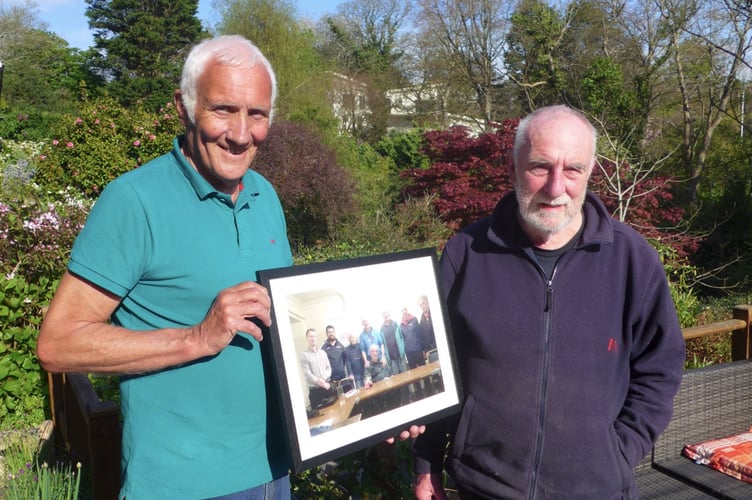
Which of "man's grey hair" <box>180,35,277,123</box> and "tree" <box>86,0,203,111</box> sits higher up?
"tree" <box>86,0,203,111</box>

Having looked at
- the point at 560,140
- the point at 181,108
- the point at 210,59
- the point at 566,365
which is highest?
the point at 210,59

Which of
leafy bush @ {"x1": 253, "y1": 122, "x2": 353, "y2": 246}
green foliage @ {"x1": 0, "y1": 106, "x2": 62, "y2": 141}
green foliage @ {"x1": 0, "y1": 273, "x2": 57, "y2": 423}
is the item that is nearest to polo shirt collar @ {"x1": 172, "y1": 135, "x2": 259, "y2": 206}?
green foliage @ {"x1": 0, "y1": 273, "x2": 57, "y2": 423}

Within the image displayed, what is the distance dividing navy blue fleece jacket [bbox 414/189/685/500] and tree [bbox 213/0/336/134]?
23.9 m

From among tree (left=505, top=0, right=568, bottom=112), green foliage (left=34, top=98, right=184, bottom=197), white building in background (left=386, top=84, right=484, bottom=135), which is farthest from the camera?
white building in background (left=386, top=84, right=484, bottom=135)

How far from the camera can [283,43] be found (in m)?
27.8

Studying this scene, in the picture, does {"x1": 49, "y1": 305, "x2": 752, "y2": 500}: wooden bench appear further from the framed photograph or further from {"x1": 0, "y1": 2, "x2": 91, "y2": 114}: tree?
{"x1": 0, "y1": 2, "x2": 91, "y2": 114}: tree

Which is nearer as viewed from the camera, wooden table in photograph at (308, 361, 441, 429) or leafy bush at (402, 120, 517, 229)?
wooden table in photograph at (308, 361, 441, 429)

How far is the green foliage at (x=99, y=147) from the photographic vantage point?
44.6 feet

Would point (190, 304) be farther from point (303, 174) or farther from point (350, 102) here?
point (350, 102)

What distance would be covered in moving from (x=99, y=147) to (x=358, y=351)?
43.4ft

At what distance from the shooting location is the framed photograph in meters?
1.85

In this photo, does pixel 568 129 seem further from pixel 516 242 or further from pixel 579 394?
pixel 579 394

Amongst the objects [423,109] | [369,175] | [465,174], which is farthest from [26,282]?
[423,109]

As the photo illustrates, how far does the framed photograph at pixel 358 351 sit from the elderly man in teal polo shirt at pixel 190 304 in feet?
0.45
